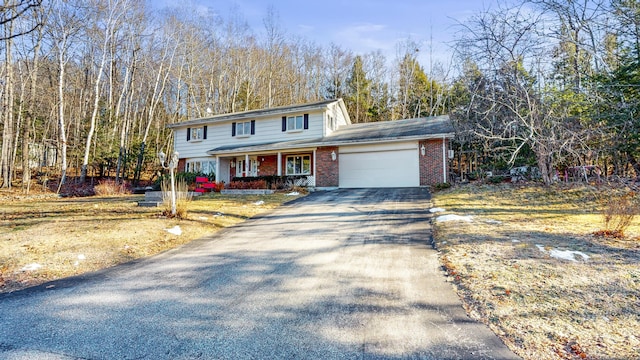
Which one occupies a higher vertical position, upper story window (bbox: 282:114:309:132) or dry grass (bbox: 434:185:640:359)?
upper story window (bbox: 282:114:309:132)

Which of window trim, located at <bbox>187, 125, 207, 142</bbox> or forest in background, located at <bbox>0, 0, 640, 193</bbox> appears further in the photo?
window trim, located at <bbox>187, 125, 207, 142</bbox>

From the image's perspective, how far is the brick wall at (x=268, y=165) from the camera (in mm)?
19078

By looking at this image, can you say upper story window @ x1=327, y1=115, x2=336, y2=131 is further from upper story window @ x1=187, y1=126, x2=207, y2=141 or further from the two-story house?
upper story window @ x1=187, y1=126, x2=207, y2=141

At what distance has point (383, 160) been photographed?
15.7 m

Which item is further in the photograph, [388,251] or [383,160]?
[383,160]

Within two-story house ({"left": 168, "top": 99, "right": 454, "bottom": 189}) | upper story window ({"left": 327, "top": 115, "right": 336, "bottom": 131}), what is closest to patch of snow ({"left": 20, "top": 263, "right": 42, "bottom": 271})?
two-story house ({"left": 168, "top": 99, "right": 454, "bottom": 189})

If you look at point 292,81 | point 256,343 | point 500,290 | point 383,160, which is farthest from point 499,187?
point 292,81

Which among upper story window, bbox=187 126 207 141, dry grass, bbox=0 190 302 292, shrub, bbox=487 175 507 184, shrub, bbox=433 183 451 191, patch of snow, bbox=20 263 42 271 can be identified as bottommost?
patch of snow, bbox=20 263 42 271

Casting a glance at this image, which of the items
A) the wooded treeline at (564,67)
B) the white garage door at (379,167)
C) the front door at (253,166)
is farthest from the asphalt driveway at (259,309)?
the front door at (253,166)

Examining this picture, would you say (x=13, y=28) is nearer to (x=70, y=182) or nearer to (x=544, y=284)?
(x=70, y=182)

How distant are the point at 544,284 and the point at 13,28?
2467 centimetres

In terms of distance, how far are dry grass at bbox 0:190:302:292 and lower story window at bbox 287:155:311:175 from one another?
8012 mm

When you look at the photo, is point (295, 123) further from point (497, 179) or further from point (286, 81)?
point (286, 81)

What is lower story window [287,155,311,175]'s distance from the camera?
59.3 feet
